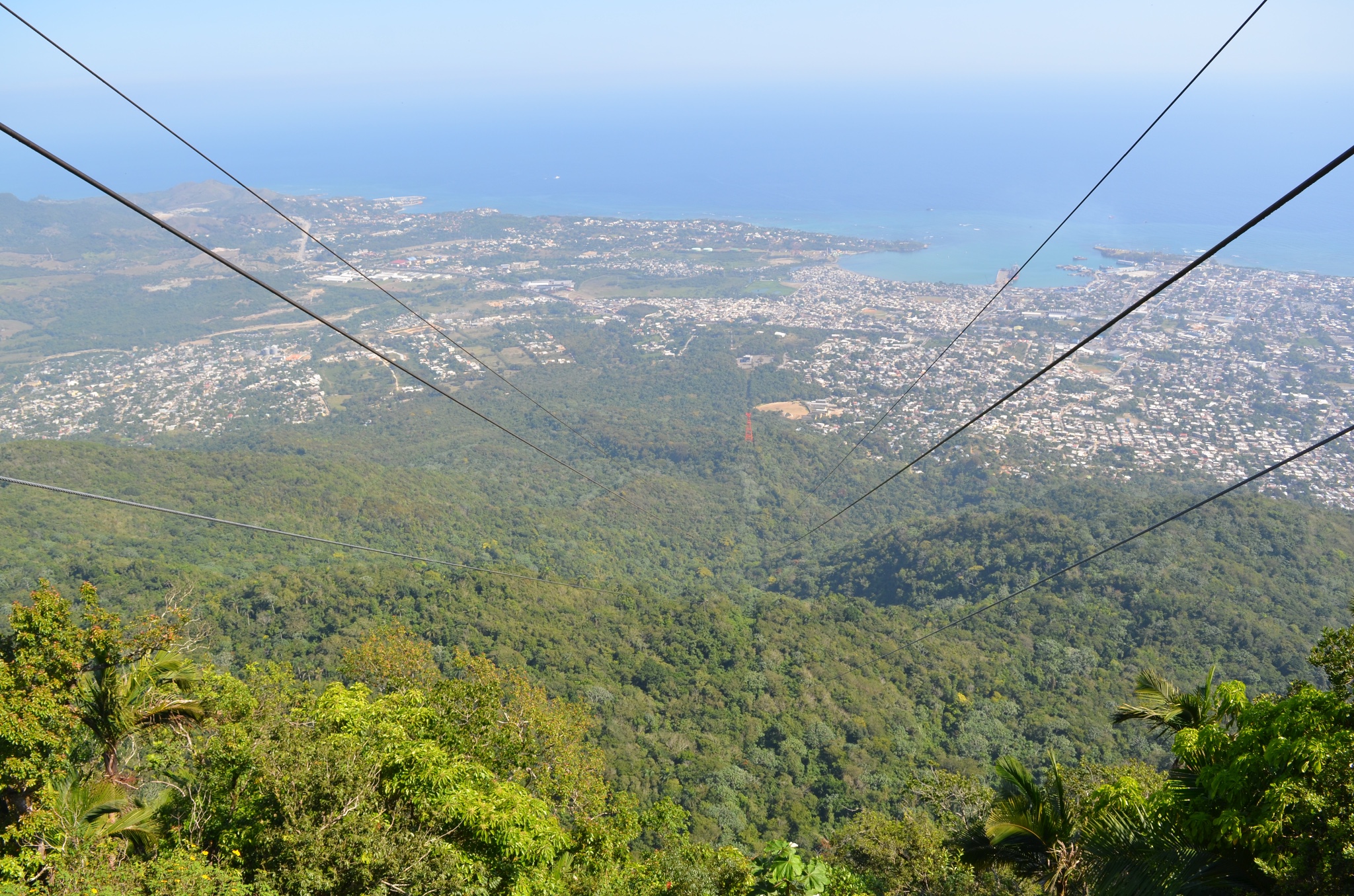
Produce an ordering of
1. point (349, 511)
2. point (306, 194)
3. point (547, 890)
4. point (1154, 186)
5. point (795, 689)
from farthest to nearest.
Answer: point (306, 194) < point (1154, 186) < point (349, 511) < point (795, 689) < point (547, 890)

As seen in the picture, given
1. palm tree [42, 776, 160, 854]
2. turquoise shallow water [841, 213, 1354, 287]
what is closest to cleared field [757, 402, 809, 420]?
turquoise shallow water [841, 213, 1354, 287]

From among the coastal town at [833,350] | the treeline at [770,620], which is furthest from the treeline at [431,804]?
the coastal town at [833,350]

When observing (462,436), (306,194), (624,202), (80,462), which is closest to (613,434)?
(462,436)

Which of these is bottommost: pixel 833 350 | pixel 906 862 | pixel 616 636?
pixel 616 636

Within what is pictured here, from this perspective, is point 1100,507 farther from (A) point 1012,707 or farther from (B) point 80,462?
(B) point 80,462

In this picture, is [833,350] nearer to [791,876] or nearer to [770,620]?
[770,620]

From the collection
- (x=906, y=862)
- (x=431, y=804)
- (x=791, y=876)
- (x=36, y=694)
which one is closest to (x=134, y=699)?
(x=36, y=694)
